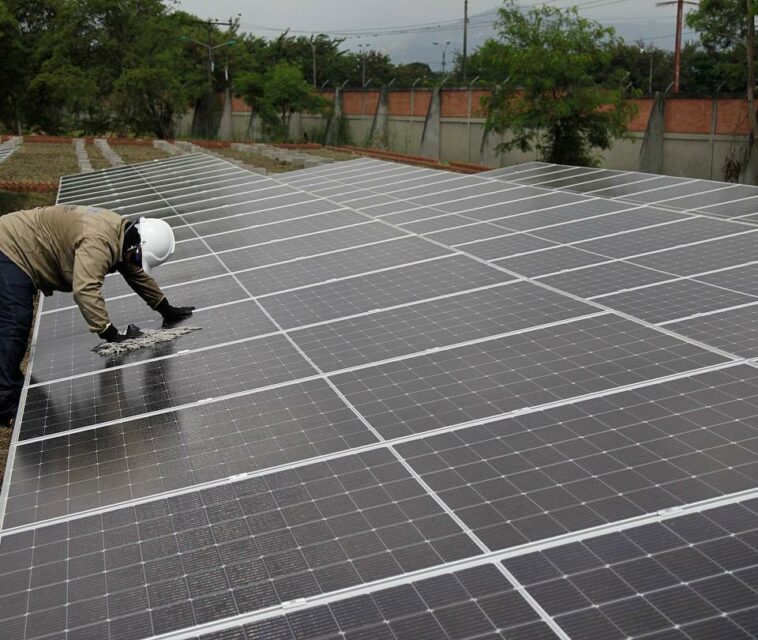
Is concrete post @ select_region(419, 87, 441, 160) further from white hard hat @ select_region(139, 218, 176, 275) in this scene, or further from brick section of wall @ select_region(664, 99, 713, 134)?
white hard hat @ select_region(139, 218, 176, 275)

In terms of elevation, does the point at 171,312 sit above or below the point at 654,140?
below

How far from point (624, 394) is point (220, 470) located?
→ 328cm

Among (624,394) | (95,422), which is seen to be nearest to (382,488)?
(624,394)

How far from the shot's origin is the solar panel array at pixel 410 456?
4672mm

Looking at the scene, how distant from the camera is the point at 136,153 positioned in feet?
169

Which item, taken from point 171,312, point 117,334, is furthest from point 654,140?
point 117,334

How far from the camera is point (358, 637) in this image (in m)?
4.44

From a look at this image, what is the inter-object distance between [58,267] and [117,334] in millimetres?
1453

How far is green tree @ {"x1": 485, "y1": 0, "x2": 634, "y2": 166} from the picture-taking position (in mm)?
42281

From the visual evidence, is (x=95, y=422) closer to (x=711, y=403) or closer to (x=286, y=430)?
(x=286, y=430)

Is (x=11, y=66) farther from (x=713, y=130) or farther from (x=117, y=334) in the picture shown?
(x=117, y=334)

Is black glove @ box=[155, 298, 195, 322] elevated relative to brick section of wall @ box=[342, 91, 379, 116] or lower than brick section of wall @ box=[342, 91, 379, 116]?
lower

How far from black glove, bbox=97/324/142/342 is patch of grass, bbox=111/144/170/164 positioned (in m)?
36.5

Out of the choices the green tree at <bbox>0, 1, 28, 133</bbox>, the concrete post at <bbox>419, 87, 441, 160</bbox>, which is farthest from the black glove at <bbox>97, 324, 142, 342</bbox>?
the green tree at <bbox>0, 1, 28, 133</bbox>
